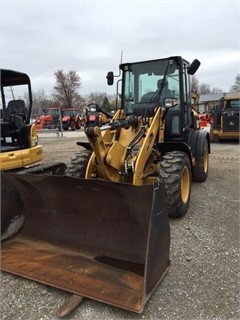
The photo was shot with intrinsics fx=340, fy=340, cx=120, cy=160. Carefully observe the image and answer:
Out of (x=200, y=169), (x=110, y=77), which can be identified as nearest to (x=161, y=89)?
(x=110, y=77)

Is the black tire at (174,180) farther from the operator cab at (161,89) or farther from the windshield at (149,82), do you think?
the windshield at (149,82)

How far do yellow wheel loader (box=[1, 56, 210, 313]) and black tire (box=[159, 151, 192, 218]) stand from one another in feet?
0.04

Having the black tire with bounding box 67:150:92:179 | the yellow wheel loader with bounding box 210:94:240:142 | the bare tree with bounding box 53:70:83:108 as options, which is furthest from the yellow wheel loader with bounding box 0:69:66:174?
the bare tree with bounding box 53:70:83:108

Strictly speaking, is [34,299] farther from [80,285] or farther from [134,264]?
[134,264]

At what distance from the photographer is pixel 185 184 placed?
5.05 meters

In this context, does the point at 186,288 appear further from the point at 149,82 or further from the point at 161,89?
the point at 149,82

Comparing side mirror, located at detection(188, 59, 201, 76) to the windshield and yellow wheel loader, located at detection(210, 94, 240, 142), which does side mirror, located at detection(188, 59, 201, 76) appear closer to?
the windshield

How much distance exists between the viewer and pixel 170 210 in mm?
4562

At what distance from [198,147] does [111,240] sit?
3.43 meters

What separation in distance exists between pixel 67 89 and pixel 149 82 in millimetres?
49161

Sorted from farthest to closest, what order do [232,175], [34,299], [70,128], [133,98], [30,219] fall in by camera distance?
[70,128]
[232,175]
[133,98]
[30,219]
[34,299]

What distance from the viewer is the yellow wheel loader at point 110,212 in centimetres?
306

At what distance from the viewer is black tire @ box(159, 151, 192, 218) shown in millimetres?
4469

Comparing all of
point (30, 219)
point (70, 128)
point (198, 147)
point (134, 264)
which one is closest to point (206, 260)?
point (134, 264)
